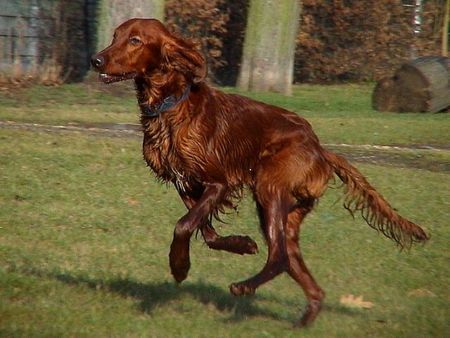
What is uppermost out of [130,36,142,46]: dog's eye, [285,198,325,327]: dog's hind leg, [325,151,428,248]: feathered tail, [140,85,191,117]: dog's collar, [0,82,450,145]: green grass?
[130,36,142,46]: dog's eye

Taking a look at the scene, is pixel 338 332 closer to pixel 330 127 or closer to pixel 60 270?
pixel 60 270

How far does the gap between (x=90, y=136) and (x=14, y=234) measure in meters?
4.60

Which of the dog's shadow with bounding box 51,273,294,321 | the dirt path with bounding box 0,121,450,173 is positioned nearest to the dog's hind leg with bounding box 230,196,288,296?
the dog's shadow with bounding box 51,273,294,321

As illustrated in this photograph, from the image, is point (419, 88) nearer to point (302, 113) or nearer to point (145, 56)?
point (302, 113)

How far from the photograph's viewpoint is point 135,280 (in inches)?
311

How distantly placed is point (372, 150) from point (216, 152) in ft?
26.0

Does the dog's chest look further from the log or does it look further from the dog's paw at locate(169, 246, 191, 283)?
the log

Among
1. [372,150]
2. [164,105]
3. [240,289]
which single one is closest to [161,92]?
[164,105]

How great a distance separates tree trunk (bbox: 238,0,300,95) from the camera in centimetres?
2098

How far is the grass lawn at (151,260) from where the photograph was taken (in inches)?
267

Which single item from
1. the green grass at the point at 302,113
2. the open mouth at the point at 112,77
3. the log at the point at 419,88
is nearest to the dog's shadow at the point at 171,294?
the open mouth at the point at 112,77

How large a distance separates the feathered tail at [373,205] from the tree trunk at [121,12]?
1158cm

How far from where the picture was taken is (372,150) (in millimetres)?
14336

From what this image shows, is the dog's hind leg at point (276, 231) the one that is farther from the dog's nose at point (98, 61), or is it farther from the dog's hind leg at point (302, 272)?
the dog's nose at point (98, 61)
